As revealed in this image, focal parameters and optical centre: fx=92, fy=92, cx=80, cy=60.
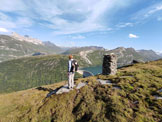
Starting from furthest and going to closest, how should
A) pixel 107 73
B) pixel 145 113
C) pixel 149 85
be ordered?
pixel 107 73, pixel 149 85, pixel 145 113

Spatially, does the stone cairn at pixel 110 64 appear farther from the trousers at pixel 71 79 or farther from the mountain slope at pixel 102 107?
the trousers at pixel 71 79

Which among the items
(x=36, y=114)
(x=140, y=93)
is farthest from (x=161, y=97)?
(x=36, y=114)

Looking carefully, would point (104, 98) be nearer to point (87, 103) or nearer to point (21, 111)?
point (87, 103)

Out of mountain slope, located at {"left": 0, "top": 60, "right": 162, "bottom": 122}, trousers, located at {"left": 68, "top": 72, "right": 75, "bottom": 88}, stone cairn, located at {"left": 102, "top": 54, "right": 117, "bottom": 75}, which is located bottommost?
mountain slope, located at {"left": 0, "top": 60, "right": 162, "bottom": 122}

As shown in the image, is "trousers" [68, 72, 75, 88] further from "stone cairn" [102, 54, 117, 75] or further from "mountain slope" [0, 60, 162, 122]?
"stone cairn" [102, 54, 117, 75]

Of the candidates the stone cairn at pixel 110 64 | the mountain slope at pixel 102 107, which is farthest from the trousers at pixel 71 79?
the stone cairn at pixel 110 64

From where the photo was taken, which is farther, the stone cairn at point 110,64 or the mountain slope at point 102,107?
the stone cairn at point 110,64

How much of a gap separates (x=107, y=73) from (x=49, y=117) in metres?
14.1

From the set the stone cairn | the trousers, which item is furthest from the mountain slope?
the stone cairn

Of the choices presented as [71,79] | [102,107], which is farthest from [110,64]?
[102,107]

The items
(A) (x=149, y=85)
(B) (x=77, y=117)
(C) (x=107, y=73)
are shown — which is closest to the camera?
(B) (x=77, y=117)

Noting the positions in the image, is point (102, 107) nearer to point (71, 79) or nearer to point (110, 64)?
point (71, 79)

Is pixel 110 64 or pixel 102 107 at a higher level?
pixel 110 64

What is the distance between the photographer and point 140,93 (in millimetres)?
11148
